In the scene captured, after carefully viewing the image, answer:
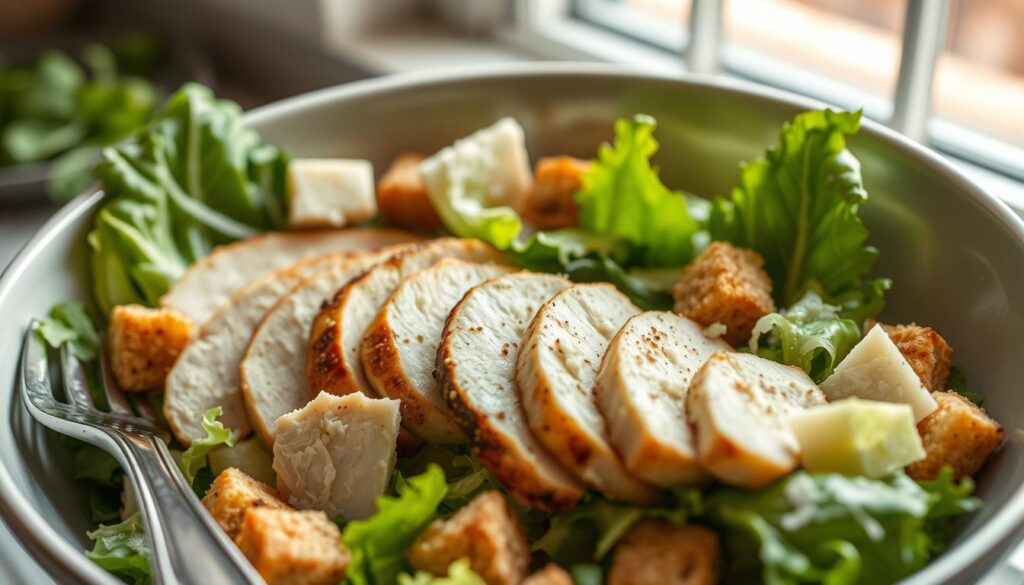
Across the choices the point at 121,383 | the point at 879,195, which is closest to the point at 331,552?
the point at 121,383

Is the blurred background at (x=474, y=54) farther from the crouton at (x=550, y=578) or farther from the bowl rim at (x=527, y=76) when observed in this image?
the crouton at (x=550, y=578)

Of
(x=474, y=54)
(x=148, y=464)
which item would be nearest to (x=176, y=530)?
(x=148, y=464)

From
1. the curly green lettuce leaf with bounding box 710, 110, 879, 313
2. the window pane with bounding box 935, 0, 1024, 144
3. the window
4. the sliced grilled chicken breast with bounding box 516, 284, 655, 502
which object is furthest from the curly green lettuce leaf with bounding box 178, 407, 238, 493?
the window pane with bounding box 935, 0, 1024, 144

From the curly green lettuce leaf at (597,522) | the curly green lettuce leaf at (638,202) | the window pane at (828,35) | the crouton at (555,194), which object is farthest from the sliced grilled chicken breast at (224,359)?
the window pane at (828,35)

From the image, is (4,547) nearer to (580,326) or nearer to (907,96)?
(580,326)

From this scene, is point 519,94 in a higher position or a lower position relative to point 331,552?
higher

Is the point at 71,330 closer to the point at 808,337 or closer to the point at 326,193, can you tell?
the point at 326,193

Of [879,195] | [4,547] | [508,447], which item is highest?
[879,195]
